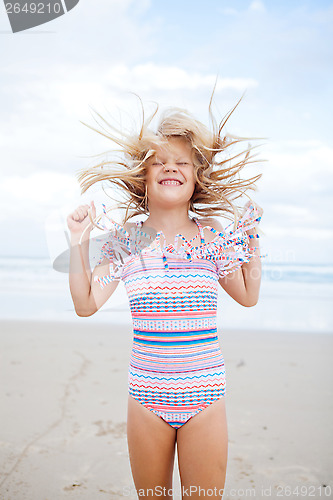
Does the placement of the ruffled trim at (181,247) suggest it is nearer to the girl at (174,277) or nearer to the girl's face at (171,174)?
the girl at (174,277)

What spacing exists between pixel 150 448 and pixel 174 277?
0.72 metres

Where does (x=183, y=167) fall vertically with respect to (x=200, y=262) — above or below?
above

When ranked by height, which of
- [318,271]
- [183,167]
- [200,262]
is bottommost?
[318,271]

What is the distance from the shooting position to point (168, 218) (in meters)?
2.31

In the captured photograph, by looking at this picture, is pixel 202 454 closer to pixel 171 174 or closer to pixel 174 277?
pixel 174 277

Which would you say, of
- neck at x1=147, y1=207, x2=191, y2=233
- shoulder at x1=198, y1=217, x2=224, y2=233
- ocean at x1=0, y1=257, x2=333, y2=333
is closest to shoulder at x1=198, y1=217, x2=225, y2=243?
shoulder at x1=198, y1=217, x2=224, y2=233

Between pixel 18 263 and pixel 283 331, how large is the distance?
40.5ft

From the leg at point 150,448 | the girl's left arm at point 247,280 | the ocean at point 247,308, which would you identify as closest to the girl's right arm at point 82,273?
the leg at point 150,448

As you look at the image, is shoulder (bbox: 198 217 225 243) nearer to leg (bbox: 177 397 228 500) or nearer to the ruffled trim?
the ruffled trim

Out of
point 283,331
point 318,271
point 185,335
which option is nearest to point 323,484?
point 185,335

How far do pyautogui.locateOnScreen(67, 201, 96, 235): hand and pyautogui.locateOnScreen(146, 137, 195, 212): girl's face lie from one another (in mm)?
311

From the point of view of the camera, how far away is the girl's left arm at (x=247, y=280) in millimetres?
2301

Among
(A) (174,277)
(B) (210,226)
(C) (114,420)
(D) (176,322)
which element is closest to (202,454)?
(D) (176,322)

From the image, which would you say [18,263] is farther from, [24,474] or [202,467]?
[202,467]
